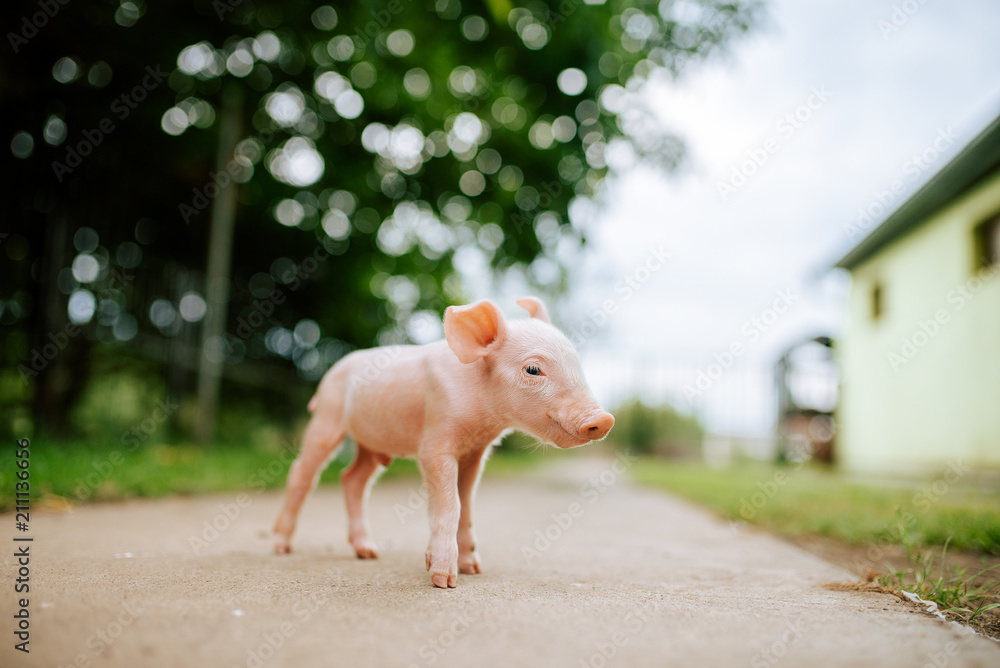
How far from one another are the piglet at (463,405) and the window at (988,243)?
7685mm

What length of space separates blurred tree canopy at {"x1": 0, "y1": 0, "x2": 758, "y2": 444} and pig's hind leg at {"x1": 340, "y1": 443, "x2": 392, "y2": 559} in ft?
18.4

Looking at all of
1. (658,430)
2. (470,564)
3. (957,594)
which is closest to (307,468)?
(470,564)

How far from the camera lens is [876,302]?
12414mm

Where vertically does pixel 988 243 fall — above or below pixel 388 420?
above

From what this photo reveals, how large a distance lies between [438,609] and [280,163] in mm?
9536

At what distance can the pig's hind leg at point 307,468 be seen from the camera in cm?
328

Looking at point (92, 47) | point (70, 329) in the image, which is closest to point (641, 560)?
point (70, 329)

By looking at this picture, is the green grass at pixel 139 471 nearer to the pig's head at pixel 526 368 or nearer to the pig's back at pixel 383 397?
the pig's back at pixel 383 397

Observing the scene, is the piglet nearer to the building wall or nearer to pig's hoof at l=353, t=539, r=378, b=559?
pig's hoof at l=353, t=539, r=378, b=559

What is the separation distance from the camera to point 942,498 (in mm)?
6684

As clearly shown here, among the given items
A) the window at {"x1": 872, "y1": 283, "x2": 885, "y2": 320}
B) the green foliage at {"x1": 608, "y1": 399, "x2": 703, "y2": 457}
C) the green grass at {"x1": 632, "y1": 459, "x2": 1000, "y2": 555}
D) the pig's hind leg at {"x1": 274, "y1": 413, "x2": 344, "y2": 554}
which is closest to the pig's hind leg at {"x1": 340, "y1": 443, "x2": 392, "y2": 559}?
the pig's hind leg at {"x1": 274, "y1": 413, "x2": 344, "y2": 554}

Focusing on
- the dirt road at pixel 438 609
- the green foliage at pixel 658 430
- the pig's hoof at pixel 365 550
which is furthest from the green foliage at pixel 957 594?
the green foliage at pixel 658 430

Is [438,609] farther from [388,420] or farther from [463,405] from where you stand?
[388,420]

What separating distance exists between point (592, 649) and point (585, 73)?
26.2ft
